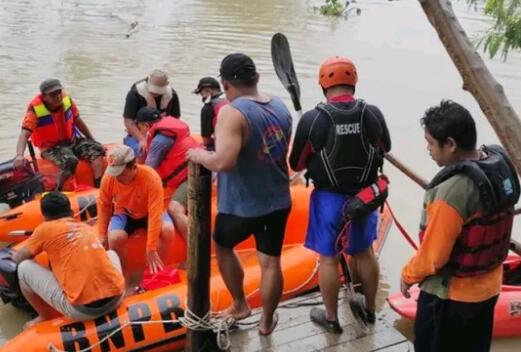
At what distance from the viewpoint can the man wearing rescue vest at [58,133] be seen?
5.97 metres

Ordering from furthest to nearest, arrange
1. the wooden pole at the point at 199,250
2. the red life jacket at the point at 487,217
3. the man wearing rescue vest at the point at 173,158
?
1. the man wearing rescue vest at the point at 173,158
2. the wooden pole at the point at 199,250
3. the red life jacket at the point at 487,217

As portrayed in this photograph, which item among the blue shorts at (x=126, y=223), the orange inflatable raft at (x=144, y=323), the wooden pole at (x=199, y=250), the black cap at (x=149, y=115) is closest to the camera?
the wooden pole at (x=199, y=250)

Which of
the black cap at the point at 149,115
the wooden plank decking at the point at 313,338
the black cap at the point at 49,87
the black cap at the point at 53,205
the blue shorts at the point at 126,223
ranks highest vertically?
the black cap at the point at 49,87

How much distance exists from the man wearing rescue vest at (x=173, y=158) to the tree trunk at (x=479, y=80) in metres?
3.32

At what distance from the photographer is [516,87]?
13.1m

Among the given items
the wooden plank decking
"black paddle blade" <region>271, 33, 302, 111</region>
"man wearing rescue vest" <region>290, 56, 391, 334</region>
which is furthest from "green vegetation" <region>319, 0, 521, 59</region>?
"black paddle blade" <region>271, 33, 302, 111</region>

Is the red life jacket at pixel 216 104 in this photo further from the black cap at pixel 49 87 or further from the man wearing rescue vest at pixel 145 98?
the black cap at pixel 49 87

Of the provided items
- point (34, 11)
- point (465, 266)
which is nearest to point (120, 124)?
point (465, 266)

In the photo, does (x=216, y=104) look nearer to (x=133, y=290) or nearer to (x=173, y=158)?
(x=173, y=158)

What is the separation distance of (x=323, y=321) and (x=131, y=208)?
174 centimetres

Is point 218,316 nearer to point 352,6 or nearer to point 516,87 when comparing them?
point 516,87

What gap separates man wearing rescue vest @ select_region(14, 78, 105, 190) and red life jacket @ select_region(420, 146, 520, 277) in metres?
4.26

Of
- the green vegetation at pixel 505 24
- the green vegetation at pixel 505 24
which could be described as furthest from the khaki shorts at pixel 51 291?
the green vegetation at pixel 505 24

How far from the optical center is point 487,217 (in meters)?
2.56
